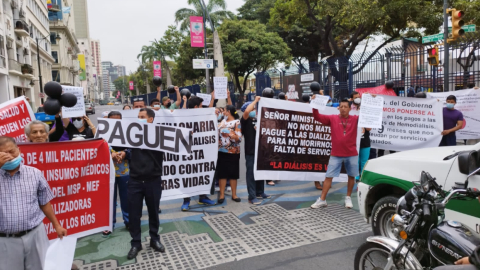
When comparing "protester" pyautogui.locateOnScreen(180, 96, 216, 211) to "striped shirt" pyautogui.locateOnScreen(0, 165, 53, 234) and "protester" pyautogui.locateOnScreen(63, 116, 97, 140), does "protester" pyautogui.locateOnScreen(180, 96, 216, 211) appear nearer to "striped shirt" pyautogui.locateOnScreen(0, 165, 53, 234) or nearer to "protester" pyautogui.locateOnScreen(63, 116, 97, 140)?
"protester" pyautogui.locateOnScreen(63, 116, 97, 140)

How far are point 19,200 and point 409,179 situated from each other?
146 inches

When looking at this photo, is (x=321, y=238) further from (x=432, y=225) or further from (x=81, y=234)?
(x=81, y=234)

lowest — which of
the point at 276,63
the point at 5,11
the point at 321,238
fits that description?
the point at 321,238

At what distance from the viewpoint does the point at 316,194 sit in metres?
6.90

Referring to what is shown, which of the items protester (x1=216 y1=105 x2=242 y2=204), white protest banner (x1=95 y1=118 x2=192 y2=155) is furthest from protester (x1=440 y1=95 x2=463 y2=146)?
white protest banner (x1=95 y1=118 x2=192 y2=155)

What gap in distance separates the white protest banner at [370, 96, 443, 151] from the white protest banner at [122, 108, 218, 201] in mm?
3586

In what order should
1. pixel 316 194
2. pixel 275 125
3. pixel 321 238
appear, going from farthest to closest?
pixel 316 194
pixel 275 125
pixel 321 238

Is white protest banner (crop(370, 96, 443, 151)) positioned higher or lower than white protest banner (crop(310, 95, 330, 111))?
lower

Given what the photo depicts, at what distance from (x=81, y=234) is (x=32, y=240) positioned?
52.7 inches

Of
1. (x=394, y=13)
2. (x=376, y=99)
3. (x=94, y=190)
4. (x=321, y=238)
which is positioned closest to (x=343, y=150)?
(x=376, y=99)

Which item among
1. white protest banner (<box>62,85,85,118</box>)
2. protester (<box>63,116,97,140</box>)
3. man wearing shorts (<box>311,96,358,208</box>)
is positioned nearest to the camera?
white protest banner (<box>62,85,85,118</box>)

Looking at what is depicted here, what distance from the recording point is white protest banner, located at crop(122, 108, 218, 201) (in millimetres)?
5809

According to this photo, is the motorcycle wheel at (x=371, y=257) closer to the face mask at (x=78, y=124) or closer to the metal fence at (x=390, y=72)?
the face mask at (x=78, y=124)

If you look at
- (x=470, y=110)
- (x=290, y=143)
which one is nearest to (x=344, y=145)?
(x=290, y=143)
